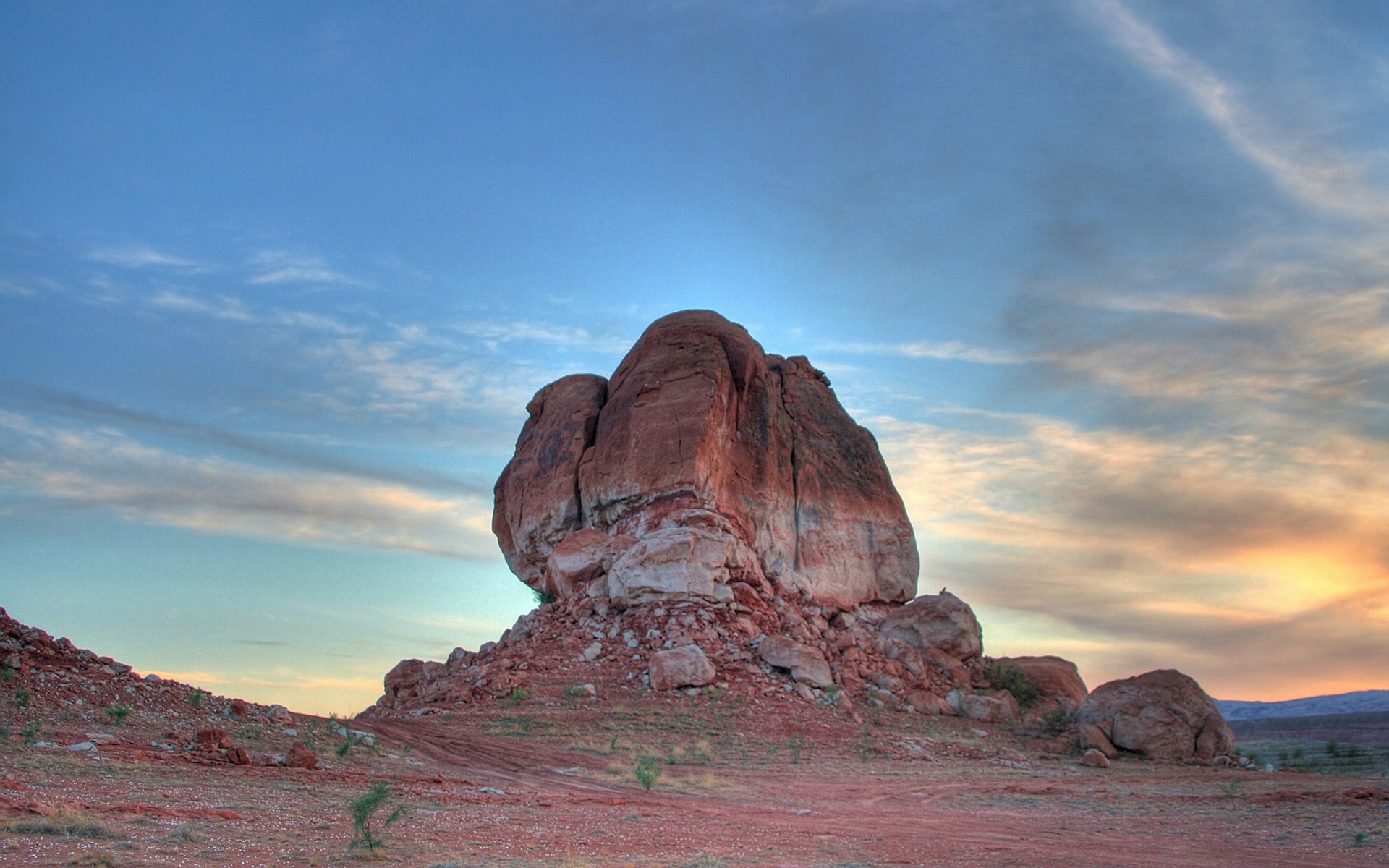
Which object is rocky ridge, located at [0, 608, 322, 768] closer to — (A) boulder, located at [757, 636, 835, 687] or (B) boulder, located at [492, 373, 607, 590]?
(A) boulder, located at [757, 636, 835, 687]

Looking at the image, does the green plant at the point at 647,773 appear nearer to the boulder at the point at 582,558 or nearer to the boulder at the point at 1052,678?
the boulder at the point at 582,558

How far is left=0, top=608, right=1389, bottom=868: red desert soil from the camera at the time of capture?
A: 10898 mm

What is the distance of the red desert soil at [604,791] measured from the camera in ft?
35.8

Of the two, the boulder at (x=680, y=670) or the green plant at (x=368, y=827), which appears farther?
the boulder at (x=680, y=670)

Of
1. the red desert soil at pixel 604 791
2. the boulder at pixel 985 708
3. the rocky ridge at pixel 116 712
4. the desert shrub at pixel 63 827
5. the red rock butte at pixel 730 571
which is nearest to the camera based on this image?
the desert shrub at pixel 63 827

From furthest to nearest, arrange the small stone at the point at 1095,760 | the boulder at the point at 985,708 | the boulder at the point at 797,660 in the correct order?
the boulder at the point at 985,708
the boulder at the point at 797,660
the small stone at the point at 1095,760

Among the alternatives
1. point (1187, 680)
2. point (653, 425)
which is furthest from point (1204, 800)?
point (653, 425)

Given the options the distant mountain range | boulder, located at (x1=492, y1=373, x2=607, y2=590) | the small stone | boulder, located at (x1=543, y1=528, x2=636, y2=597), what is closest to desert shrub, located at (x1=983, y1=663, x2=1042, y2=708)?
the small stone

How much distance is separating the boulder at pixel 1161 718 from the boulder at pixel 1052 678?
20.4ft

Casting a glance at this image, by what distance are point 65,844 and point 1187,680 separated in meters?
30.1

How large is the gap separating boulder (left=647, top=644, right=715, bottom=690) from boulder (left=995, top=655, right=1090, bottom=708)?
48.1 ft

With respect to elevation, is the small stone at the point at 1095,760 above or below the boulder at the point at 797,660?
below

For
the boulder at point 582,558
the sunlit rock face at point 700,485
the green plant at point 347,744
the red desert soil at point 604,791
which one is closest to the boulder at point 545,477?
the sunlit rock face at point 700,485

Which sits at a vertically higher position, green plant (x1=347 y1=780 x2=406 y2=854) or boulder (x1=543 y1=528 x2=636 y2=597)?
boulder (x1=543 y1=528 x2=636 y2=597)
